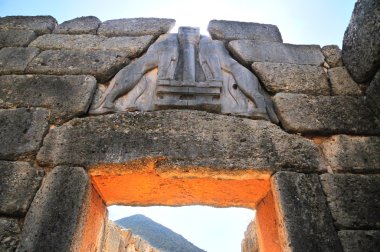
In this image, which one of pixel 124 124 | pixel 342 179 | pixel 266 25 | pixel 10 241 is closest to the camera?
pixel 10 241

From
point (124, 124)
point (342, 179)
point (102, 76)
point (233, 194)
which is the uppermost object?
point (102, 76)

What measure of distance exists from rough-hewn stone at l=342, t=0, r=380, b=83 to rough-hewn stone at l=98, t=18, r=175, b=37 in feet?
6.07

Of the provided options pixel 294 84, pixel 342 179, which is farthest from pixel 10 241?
pixel 294 84

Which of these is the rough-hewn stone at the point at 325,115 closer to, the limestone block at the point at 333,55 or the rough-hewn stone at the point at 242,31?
the limestone block at the point at 333,55

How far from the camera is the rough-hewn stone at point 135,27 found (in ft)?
10.9

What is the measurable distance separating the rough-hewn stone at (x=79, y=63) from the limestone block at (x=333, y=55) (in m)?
2.08

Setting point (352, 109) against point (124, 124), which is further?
point (352, 109)

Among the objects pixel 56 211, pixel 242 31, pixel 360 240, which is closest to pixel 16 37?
pixel 56 211

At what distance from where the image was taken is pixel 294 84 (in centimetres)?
283

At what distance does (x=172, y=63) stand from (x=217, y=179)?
4.11ft

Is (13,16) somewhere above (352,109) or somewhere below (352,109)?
above

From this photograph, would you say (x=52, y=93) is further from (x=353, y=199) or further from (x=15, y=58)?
(x=353, y=199)

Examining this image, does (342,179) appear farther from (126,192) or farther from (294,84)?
(126,192)

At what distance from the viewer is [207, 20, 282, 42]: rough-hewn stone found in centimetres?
330
